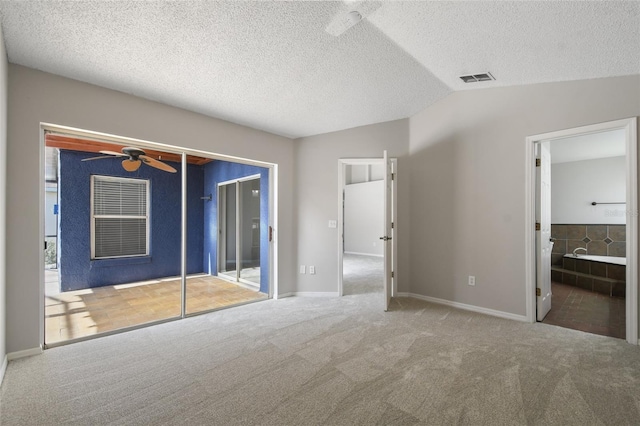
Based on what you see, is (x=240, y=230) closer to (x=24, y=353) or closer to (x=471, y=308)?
(x=24, y=353)

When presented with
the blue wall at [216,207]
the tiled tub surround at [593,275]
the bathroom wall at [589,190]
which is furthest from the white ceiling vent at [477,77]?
the bathroom wall at [589,190]

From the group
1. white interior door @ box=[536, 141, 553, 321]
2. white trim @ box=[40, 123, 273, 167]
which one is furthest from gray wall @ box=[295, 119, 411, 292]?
white interior door @ box=[536, 141, 553, 321]

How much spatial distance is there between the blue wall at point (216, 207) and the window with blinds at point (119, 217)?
1130 mm

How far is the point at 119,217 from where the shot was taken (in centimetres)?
498

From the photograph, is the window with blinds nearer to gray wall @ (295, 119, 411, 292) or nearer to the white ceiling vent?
gray wall @ (295, 119, 411, 292)

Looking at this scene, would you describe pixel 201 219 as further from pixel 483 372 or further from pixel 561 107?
pixel 561 107

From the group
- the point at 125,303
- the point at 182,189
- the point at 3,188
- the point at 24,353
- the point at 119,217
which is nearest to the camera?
the point at 3,188

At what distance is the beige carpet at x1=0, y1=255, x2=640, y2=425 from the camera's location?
164 cm

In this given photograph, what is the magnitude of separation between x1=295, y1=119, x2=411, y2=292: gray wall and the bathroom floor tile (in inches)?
71.2

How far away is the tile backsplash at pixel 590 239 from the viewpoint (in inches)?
208

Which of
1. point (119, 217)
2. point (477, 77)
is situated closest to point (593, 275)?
point (477, 77)

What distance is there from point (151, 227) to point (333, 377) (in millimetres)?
4774

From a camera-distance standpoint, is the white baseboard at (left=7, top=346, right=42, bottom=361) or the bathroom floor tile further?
the bathroom floor tile

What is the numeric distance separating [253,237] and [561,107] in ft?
14.8
